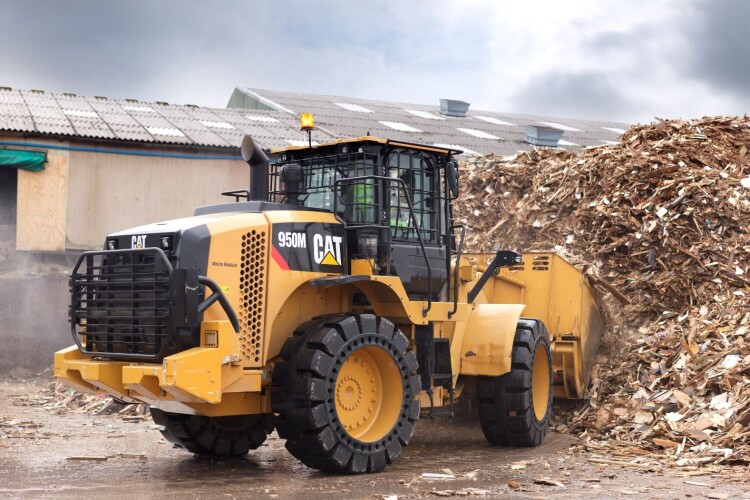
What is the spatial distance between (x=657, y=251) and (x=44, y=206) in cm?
1285

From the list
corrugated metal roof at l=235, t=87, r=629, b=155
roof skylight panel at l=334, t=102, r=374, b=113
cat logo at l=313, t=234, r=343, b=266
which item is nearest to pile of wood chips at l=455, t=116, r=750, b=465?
cat logo at l=313, t=234, r=343, b=266

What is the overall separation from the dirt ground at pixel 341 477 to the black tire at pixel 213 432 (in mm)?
156

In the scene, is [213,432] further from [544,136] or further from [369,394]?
[544,136]

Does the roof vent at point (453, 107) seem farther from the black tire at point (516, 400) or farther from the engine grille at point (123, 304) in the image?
the engine grille at point (123, 304)

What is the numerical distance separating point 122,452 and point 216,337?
3.38 m

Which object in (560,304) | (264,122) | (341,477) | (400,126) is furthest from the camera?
(400,126)

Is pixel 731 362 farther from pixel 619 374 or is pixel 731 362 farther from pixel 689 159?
pixel 689 159

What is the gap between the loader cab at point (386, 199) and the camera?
979 centimetres

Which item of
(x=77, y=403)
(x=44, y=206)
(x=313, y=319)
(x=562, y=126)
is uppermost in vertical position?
(x=562, y=126)

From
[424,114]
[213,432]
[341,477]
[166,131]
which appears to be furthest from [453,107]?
[341,477]

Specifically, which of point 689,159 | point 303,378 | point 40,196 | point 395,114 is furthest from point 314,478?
point 395,114

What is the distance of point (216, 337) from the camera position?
832 cm

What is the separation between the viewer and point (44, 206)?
20.7m

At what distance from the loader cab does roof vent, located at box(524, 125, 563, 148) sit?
19.8 metres
